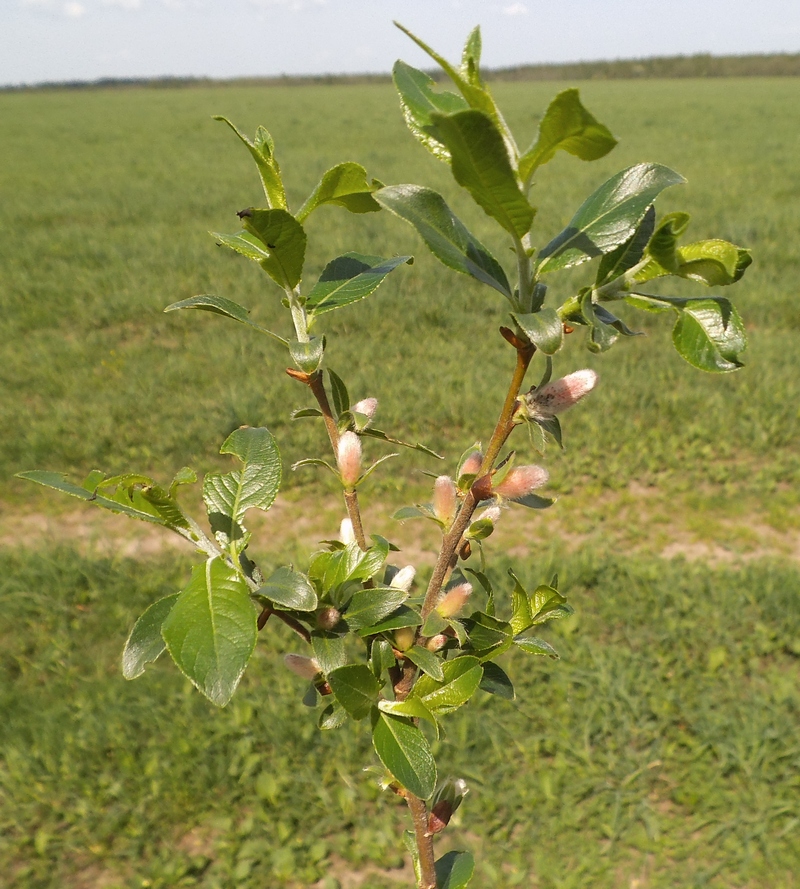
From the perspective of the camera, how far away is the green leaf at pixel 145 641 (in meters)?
0.59

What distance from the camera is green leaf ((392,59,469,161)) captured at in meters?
0.57

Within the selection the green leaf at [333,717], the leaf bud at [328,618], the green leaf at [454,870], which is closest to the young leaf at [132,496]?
the leaf bud at [328,618]

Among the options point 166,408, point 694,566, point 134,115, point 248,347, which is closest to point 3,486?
point 166,408

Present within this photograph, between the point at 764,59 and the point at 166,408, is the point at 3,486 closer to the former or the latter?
the point at 166,408

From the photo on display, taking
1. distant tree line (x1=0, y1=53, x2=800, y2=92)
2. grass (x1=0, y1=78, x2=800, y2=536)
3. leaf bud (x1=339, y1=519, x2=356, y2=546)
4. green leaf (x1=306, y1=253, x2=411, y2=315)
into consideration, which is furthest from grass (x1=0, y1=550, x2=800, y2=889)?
distant tree line (x1=0, y1=53, x2=800, y2=92)

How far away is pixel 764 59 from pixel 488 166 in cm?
6210

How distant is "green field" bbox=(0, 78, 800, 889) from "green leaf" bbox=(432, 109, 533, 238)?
2524 millimetres

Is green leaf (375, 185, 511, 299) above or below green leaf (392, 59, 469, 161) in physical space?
below

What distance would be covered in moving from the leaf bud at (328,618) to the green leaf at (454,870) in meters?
→ 0.40

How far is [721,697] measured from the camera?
2896 millimetres

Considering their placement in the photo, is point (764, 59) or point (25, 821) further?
point (764, 59)

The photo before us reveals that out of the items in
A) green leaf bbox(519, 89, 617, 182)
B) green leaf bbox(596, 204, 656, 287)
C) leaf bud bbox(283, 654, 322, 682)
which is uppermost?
green leaf bbox(519, 89, 617, 182)

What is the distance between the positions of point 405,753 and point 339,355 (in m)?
5.33

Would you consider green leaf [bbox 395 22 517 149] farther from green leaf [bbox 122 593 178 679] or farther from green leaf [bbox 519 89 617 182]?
green leaf [bbox 122 593 178 679]
